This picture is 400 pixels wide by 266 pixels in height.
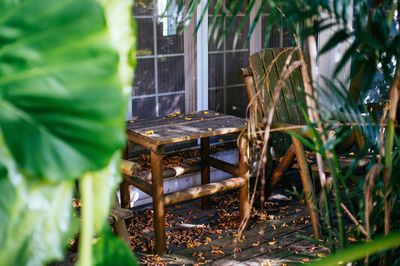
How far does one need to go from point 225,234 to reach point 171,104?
1.17 m

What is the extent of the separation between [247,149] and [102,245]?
2510 millimetres

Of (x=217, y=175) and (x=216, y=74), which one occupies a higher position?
(x=216, y=74)

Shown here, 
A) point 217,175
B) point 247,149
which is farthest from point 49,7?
point 217,175

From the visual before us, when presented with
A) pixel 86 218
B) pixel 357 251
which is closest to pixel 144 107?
pixel 357 251

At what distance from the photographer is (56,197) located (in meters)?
0.62

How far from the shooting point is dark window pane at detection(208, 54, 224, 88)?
4.19m

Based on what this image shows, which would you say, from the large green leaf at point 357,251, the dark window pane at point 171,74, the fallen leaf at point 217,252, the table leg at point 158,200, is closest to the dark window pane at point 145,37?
the dark window pane at point 171,74

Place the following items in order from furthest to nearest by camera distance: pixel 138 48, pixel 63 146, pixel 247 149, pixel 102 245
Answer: pixel 138 48
pixel 247 149
pixel 102 245
pixel 63 146

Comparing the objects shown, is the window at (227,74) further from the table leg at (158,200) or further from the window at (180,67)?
the table leg at (158,200)

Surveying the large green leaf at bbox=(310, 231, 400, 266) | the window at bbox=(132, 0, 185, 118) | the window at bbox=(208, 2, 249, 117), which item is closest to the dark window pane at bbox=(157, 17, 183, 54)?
the window at bbox=(132, 0, 185, 118)

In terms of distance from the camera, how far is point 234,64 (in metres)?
4.33

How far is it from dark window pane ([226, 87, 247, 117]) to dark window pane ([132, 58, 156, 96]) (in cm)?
76

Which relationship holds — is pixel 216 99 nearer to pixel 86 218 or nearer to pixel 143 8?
pixel 143 8

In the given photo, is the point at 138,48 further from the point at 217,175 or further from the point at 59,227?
the point at 59,227
